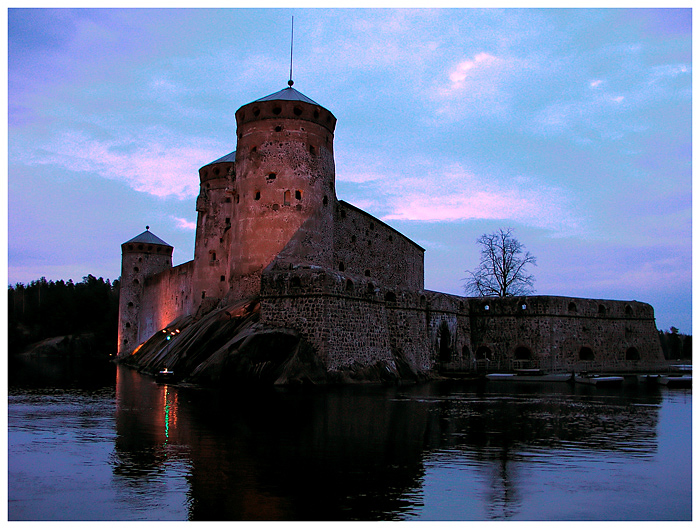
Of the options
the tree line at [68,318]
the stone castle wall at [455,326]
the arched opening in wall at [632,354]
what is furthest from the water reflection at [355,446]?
the tree line at [68,318]

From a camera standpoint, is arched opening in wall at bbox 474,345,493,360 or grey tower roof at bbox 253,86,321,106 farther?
arched opening in wall at bbox 474,345,493,360

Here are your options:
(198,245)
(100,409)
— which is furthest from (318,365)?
(198,245)

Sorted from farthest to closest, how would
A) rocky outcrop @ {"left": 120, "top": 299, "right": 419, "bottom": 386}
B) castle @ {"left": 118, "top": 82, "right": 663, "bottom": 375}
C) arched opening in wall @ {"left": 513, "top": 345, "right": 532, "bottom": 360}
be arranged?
arched opening in wall @ {"left": 513, "top": 345, "right": 532, "bottom": 360}, castle @ {"left": 118, "top": 82, "right": 663, "bottom": 375}, rocky outcrop @ {"left": 120, "top": 299, "right": 419, "bottom": 386}

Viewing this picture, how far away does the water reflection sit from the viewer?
279 inches

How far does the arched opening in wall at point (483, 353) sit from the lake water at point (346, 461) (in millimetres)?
16284

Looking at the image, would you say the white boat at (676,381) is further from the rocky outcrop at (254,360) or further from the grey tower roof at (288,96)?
the grey tower roof at (288,96)

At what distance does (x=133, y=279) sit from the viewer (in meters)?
54.4

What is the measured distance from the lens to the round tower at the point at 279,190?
31016 millimetres

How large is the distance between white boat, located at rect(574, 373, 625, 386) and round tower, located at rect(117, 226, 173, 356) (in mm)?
38897

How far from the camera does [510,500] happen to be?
7.24 meters

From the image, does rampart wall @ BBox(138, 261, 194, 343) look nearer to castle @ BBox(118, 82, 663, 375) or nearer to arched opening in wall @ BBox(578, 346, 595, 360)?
castle @ BBox(118, 82, 663, 375)

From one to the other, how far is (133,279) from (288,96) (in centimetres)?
2929

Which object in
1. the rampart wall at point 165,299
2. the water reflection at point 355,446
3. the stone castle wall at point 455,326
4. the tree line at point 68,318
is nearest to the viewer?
the water reflection at point 355,446

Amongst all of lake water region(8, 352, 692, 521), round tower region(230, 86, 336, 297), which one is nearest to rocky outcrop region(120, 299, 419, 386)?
round tower region(230, 86, 336, 297)
